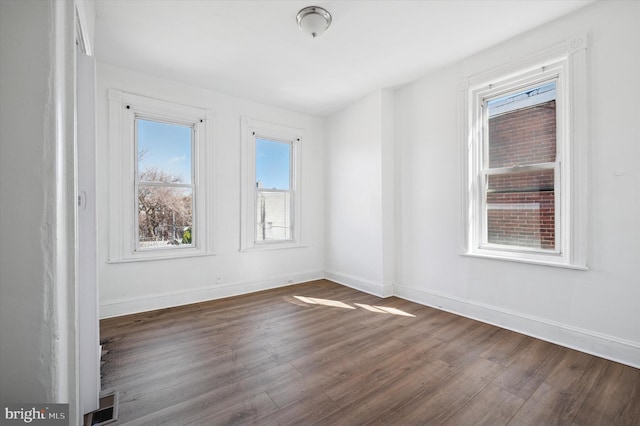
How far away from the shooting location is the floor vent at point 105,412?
1.65 metres

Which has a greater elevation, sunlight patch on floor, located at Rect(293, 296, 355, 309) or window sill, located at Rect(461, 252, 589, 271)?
window sill, located at Rect(461, 252, 589, 271)

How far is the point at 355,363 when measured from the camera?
228cm

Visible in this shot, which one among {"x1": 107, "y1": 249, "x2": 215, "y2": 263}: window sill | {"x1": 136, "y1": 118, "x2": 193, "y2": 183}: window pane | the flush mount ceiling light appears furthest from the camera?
{"x1": 136, "y1": 118, "x2": 193, "y2": 183}: window pane

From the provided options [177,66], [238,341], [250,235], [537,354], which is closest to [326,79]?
[177,66]

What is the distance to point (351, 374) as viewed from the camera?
2127 mm

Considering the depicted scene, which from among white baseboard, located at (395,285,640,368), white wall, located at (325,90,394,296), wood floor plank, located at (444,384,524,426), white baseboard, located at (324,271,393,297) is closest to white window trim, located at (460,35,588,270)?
white baseboard, located at (395,285,640,368)

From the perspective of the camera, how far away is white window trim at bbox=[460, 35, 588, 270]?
243 cm

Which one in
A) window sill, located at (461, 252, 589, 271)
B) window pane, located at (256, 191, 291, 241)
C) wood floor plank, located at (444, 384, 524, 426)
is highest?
window pane, located at (256, 191, 291, 241)

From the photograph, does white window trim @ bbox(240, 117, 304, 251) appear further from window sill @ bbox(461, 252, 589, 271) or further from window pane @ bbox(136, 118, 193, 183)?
window sill @ bbox(461, 252, 589, 271)

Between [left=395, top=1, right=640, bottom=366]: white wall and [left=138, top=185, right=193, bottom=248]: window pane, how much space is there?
10.1 feet

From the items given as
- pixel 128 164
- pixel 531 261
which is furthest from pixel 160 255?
pixel 531 261

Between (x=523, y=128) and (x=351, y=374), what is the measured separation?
2.88m

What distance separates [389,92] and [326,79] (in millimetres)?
957

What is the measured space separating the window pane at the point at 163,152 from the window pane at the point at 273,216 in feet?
3.72
